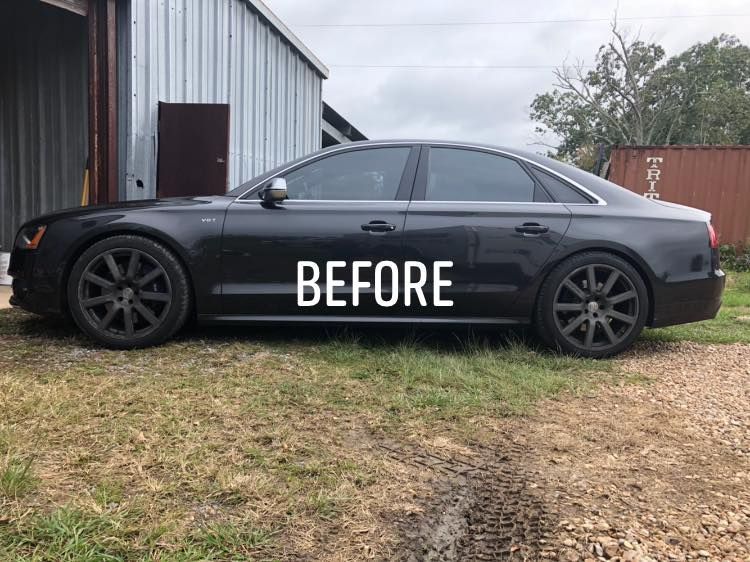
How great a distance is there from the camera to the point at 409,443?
250cm

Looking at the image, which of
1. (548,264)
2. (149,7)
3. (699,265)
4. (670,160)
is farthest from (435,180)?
(670,160)

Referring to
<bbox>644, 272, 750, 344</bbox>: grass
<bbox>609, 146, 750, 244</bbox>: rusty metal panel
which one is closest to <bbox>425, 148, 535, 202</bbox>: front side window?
<bbox>644, 272, 750, 344</bbox>: grass

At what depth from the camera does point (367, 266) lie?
3.75m

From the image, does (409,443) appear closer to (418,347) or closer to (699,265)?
(418,347)

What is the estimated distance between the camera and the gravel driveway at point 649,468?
1.82 m

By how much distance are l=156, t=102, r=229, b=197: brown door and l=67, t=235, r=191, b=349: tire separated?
292cm

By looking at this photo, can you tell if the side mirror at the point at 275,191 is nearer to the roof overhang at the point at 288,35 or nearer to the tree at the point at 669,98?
the roof overhang at the point at 288,35

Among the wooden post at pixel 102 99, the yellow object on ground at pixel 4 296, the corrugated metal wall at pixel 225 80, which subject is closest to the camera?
the yellow object on ground at pixel 4 296

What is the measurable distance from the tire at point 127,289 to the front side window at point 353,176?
0.94 m

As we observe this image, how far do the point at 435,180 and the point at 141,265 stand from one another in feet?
6.41

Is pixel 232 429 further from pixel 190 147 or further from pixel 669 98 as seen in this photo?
pixel 669 98

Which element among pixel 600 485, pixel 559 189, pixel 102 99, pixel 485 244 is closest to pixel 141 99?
pixel 102 99

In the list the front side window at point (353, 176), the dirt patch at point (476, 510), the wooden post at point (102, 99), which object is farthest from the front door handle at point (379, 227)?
the wooden post at point (102, 99)

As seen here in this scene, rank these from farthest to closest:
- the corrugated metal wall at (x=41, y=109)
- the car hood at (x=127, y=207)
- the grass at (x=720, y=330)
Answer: the corrugated metal wall at (x=41, y=109) < the grass at (x=720, y=330) < the car hood at (x=127, y=207)
